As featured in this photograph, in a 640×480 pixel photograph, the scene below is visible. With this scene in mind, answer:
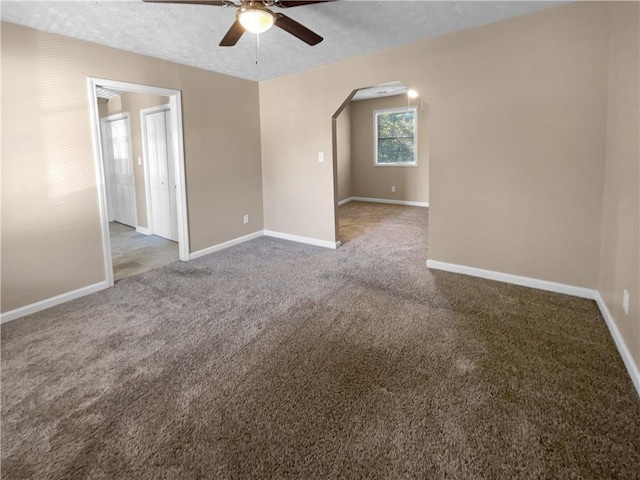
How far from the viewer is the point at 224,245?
4977 mm

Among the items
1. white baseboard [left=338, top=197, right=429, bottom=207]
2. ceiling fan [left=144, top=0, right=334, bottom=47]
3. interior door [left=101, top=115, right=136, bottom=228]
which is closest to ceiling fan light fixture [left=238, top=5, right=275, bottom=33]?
ceiling fan [left=144, top=0, right=334, bottom=47]

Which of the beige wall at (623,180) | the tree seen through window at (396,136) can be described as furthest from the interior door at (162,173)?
the tree seen through window at (396,136)

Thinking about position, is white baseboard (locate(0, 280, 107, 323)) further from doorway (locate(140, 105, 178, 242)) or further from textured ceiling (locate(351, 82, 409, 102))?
textured ceiling (locate(351, 82, 409, 102))

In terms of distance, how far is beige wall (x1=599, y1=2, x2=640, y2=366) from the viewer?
6.74ft

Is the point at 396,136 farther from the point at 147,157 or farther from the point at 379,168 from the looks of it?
the point at 147,157

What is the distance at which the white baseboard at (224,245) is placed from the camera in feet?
15.1

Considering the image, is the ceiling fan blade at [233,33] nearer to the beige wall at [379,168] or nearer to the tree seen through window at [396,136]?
the beige wall at [379,168]

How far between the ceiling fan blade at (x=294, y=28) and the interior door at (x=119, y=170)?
4.65 metres

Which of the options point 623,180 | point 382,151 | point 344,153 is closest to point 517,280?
point 623,180

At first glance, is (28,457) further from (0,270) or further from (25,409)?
(0,270)

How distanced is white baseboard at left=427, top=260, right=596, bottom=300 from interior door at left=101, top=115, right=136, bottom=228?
5.43 metres

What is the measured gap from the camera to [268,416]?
1771mm

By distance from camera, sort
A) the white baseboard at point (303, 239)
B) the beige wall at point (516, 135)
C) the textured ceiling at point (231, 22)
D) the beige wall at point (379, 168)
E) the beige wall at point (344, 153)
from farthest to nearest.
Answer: the beige wall at point (344, 153) < the beige wall at point (379, 168) < the white baseboard at point (303, 239) < the beige wall at point (516, 135) < the textured ceiling at point (231, 22)

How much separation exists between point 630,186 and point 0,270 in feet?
15.3
